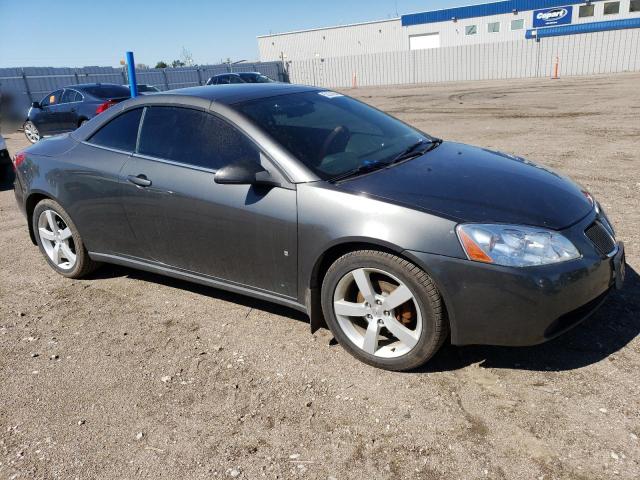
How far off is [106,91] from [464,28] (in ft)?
129

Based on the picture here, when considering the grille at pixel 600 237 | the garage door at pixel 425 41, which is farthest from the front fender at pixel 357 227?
the garage door at pixel 425 41

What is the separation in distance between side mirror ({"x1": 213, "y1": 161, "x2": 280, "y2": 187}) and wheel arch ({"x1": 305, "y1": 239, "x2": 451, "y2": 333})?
517 mm

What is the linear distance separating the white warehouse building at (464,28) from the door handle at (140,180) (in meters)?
33.9

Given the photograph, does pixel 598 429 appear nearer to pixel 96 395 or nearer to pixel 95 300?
pixel 96 395

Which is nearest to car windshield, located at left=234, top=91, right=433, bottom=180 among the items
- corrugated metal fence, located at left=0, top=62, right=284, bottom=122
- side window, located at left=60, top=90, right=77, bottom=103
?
side window, located at left=60, top=90, right=77, bottom=103

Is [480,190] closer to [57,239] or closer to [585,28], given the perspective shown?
[57,239]

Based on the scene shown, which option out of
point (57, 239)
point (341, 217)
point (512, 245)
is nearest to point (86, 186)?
point (57, 239)

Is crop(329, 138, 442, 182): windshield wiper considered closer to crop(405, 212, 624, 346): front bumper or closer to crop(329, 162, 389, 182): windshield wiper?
crop(329, 162, 389, 182): windshield wiper

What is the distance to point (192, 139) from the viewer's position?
11.9 ft

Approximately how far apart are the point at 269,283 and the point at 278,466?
4.00 ft

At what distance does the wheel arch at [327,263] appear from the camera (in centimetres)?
279

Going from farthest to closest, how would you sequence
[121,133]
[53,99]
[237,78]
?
[237,78]
[53,99]
[121,133]

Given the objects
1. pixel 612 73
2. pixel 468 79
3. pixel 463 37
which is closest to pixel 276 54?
pixel 463 37

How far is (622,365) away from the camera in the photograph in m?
2.94
